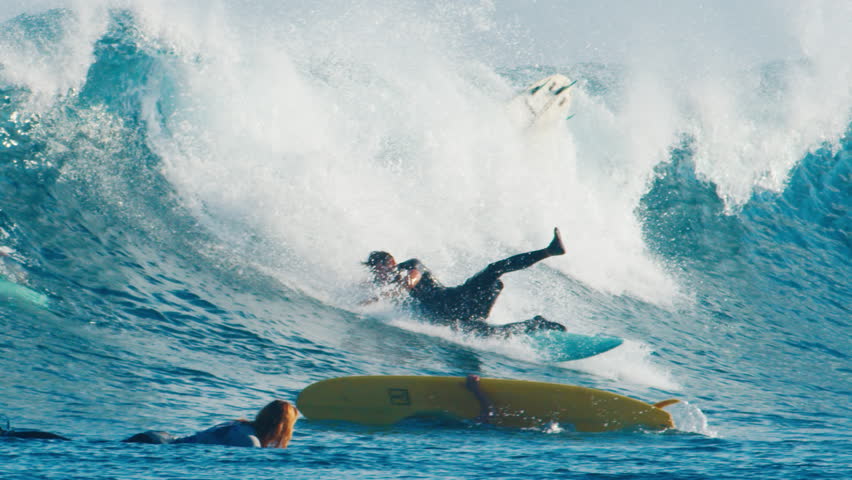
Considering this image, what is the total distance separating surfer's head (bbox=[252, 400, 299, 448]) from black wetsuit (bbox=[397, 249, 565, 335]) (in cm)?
408

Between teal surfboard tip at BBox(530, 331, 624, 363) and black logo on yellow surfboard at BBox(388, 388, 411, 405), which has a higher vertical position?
teal surfboard tip at BBox(530, 331, 624, 363)

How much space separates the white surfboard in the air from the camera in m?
16.7

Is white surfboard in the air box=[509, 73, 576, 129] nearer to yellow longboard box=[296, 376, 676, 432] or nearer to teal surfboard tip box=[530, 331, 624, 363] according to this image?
teal surfboard tip box=[530, 331, 624, 363]

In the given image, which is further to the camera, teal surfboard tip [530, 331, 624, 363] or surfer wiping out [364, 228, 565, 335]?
surfer wiping out [364, 228, 565, 335]

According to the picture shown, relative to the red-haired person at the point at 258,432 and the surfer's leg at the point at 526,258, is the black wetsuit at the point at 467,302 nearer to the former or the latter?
the surfer's leg at the point at 526,258

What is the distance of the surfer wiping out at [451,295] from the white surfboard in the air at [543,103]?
810 cm

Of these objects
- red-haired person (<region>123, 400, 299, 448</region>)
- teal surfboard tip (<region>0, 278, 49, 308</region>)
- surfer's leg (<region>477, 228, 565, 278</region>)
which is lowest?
red-haired person (<region>123, 400, 299, 448</region>)

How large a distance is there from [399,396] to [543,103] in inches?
463

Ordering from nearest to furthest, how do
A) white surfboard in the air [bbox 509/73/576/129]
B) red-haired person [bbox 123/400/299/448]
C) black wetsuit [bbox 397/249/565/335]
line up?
1. red-haired person [bbox 123/400/299/448]
2. black wetsuit [bbox 397/249/565/335]
3. white surfboard in the air [bbox 509/73/576/129]

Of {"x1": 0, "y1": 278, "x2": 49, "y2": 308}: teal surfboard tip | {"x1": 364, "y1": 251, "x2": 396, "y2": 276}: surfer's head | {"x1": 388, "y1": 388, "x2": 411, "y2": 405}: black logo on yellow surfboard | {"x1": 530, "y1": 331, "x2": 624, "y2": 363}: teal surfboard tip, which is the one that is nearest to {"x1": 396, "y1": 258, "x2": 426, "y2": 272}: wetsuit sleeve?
{"x1": 364, "y1": 251, "x2": 396, "y2": 276}: surfer's head

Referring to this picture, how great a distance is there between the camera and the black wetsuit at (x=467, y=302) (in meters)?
8.76

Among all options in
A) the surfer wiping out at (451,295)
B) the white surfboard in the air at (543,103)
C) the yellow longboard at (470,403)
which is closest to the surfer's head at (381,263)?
the surfer wiping out at (451,295)

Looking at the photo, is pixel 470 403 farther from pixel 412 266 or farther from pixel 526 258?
pixel 412 266

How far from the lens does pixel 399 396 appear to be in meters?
6.05
